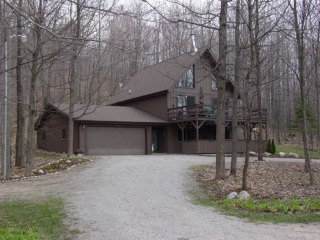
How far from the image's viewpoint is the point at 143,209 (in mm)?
8578

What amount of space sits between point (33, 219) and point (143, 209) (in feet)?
7.81

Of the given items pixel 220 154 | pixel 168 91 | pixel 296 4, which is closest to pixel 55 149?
pixel 168 91

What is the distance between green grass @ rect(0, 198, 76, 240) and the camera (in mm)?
6090

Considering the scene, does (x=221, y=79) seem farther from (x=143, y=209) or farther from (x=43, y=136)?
(x=43, y=136)

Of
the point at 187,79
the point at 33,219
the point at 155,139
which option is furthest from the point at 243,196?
the point at 155,139

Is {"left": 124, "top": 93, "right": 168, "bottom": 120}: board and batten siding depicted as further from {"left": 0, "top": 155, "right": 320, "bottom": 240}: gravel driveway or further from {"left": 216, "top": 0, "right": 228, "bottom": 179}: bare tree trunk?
{"left": 216, "top": 0, "right": 228, "bottom": 179}: bare tree trunk

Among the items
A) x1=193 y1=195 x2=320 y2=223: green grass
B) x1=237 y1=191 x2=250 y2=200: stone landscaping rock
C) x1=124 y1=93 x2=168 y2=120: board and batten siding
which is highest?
x1=124 y1=93 x2=168 y2=120: board and batten siding

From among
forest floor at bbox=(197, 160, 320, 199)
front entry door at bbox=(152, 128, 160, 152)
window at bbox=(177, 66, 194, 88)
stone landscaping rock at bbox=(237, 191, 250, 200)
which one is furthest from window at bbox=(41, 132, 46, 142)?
stone landscaping rock at bbox=(237, 191, 250, 200)

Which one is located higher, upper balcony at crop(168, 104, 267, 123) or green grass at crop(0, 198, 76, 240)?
upper balcony at crop(168, 104, 267, 123)

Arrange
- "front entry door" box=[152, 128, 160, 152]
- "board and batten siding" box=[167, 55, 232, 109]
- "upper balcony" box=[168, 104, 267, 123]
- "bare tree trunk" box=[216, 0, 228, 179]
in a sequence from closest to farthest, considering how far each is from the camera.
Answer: "bare tree trunk" box=[216, 0, 228, 179], "upper balcony" box=[168, 104, 267, 123], "board and batten siding" box=[167, 55, 232, 109], "front entry door" box=[152, 128, 160, 152]

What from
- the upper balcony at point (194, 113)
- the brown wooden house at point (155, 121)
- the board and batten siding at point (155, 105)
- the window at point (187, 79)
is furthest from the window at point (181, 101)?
the board and batten siding at point (155, 105)

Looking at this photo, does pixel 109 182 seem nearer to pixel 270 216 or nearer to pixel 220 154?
Result: pixel 220 154

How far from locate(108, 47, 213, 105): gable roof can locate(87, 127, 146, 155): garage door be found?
2.94 meters

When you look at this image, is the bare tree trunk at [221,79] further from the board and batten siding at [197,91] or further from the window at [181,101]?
the window at [181,101]
